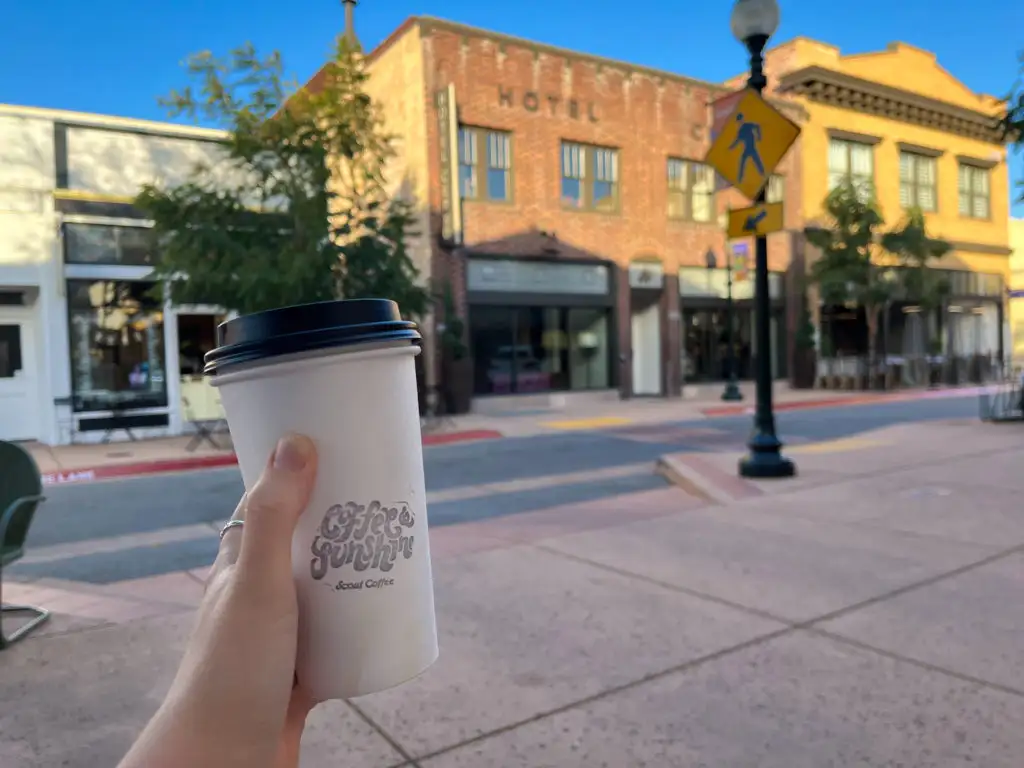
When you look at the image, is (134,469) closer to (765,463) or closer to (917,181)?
(765,463)

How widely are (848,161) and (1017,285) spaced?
25.5m

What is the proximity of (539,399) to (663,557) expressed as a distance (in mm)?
15764

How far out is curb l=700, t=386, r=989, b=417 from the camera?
1916 centimetres

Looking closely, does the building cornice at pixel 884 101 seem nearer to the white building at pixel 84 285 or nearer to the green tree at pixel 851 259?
the green tree at pixel 851 259

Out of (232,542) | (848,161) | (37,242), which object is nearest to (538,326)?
(37,242)

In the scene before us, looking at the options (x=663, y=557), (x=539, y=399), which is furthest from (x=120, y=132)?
(x=663, y=557)

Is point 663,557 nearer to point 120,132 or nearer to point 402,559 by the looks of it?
point 402,559

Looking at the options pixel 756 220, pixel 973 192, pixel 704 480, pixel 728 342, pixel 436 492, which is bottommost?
pixel 436 492

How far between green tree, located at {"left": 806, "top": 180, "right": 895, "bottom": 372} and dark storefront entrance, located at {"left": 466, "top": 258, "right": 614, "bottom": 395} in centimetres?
694

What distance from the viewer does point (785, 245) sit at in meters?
26.7

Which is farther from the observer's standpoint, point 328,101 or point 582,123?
point 582,123

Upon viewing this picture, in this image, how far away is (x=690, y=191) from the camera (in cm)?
2450

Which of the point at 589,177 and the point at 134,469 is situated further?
the point at 589,177

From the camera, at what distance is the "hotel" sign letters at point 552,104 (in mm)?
20969
